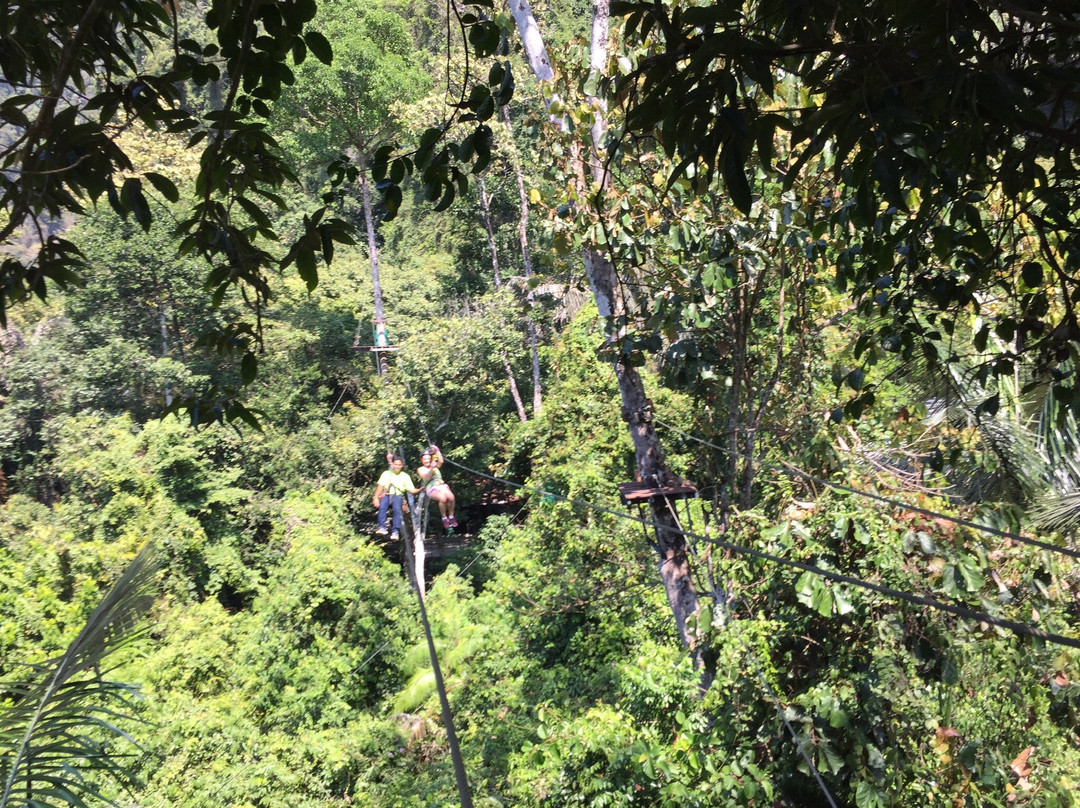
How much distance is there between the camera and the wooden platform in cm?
378

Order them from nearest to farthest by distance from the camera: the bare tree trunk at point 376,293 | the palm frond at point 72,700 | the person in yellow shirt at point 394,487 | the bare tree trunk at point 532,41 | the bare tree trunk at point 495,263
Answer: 1. the palm frond at point 72,700
2. the bare tree trunk at point 532,41
3. the person in yellow shirt at point 394,487
4. the bare tree trunk at point 376,293
5. the bare tree trunk at point 495,263

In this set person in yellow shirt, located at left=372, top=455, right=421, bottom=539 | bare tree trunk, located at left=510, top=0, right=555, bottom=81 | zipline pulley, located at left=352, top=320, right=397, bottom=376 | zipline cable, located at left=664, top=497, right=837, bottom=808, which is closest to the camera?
zipline cable, located at left=664, top=497, right=837, bottom=808

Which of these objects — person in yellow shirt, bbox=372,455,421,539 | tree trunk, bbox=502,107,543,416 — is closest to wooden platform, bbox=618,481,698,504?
person in yellow shirt, bbox=372,455,421,539

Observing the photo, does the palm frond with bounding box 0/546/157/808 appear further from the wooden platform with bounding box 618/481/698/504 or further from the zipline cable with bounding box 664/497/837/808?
the wooden platform with bounding box 618/481/698/504

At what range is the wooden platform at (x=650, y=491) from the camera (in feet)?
12.4

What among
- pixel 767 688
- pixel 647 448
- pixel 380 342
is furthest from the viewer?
pixel 380 342

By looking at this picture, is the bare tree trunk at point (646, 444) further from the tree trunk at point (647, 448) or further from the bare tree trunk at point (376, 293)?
the bare tree trunk at point (376, 293)

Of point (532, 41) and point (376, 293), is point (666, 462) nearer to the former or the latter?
point (532, 41)

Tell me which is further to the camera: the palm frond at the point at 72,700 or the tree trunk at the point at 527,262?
the tree trunk at the point at 527,262

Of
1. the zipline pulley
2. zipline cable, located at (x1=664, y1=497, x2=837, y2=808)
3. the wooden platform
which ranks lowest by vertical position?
zipline cable, located at (x1=664, y1=497, x2=837, y2=808)

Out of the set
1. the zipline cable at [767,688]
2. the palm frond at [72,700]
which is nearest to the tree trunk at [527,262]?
the zipline cable at [767,688]

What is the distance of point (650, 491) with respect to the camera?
3801mm

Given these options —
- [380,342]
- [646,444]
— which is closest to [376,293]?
[380,342]

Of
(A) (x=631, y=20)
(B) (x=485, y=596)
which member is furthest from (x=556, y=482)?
(A) (x=631, y=20)
